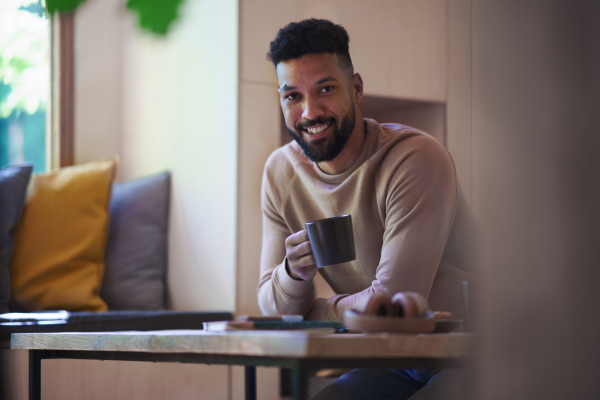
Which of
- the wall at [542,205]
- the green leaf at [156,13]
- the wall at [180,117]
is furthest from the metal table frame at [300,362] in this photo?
the green leaf at [156,13]

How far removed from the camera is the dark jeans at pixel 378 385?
121 cm

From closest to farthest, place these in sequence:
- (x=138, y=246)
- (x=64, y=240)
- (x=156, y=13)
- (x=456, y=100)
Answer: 1. (x=456, y=100)
2. (x=64, y=240)
3. (x=138, y=246)
4. (x=156, y=13)

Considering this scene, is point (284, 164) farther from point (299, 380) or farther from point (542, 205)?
point (542, 205)

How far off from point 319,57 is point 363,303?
76 centimetres

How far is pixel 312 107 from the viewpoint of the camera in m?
1.43

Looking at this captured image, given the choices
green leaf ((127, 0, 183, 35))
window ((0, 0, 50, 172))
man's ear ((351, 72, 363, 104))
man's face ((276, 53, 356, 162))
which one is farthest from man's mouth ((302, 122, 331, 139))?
window ((0, 0, 50, 172))

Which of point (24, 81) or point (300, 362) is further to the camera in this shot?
point (24, 81)

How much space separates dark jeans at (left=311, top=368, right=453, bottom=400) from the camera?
1.21 meters

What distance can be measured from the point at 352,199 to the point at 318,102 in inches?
8.7

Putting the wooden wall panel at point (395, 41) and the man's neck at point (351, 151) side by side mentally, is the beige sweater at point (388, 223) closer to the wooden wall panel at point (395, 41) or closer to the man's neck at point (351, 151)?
the man's neck at point (351, 151)

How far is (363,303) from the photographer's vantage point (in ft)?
2.53

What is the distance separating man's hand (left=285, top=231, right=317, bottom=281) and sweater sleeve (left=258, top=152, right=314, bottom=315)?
0.19 ft

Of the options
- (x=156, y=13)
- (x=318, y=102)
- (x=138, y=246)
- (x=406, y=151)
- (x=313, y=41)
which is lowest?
(x=138, y=246)

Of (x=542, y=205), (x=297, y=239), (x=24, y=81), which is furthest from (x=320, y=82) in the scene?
(x=24, y=81)
